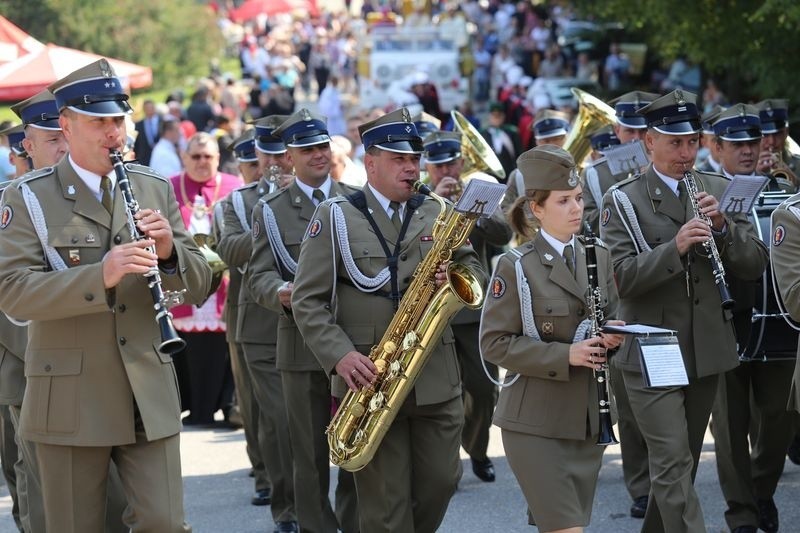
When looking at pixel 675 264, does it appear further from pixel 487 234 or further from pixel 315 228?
pixel 487 234

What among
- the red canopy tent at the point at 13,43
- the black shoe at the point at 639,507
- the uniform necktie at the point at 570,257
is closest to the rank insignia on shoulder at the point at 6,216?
the uniform necktie at the point at 570,257

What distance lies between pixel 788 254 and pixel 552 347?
1242 millimetres

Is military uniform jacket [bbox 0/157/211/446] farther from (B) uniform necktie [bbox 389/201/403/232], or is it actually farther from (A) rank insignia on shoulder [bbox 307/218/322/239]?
(B) uniform necktie [bbox 389/201/403/232]

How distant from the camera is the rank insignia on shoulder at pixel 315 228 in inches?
277

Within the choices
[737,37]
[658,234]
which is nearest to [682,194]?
[658,234]

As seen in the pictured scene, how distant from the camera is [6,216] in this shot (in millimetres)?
5953

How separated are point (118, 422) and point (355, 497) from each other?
7.63ft

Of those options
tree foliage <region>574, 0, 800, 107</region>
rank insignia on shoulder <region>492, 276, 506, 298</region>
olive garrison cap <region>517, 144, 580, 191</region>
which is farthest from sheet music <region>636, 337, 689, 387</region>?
tree foliage <region>574, 0, 800, 107</region>

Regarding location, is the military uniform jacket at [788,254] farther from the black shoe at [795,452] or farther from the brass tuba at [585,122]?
the brass tuba at [585,122]

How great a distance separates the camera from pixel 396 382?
22.2ft

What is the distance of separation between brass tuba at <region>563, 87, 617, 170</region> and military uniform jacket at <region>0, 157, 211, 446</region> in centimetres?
531

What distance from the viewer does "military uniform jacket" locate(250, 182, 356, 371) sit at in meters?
8.02

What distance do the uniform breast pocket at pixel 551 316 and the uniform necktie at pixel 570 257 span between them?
0.54ft

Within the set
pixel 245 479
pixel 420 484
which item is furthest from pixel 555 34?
pixel 420 484
